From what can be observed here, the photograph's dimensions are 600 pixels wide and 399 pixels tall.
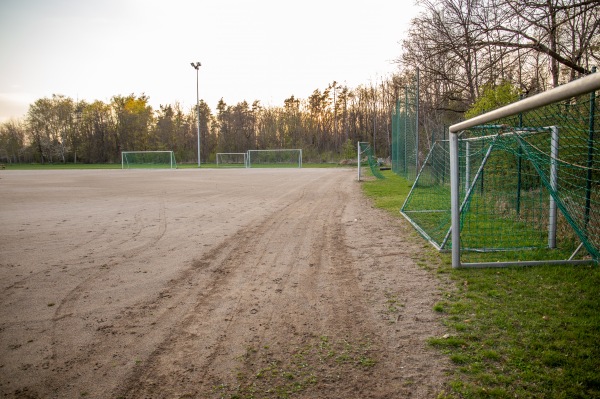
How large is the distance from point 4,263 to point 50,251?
0.61 metres

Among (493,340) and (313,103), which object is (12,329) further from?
(313,103)

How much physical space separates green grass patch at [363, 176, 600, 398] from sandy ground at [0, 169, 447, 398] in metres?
0.18

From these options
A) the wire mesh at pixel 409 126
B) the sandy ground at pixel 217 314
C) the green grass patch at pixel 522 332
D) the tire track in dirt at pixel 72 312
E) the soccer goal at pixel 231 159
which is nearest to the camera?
the green grass patch at pixel 522 332

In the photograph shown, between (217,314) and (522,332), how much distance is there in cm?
245

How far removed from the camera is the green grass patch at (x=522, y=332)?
2.21 metres

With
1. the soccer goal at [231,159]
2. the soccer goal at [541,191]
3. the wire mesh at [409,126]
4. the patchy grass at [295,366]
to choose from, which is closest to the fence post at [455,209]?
the soccer goal at [541,191]

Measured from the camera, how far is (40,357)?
2.66 m

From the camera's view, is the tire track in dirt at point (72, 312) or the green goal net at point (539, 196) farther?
the green goal net at point (539, 196)

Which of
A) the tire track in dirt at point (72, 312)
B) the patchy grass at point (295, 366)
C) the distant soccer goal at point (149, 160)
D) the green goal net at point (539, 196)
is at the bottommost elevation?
the patchy grass at point (295, 366)

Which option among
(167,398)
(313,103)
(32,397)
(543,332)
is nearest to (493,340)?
(543,332)

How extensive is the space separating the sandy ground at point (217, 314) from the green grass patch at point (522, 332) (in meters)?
0.18

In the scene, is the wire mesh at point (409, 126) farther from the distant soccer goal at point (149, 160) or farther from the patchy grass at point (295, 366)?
the distant soccer goal at point (149, 160)

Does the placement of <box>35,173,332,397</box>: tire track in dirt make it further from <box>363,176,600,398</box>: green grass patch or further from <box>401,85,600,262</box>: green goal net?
<box>401,85,600,262</box>: green goal net

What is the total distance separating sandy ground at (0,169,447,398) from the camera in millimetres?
2355
